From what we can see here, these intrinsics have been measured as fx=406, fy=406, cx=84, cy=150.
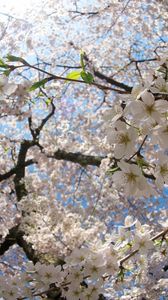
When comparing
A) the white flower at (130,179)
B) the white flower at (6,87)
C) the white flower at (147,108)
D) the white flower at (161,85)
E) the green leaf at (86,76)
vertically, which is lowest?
the white flower at (130,179)

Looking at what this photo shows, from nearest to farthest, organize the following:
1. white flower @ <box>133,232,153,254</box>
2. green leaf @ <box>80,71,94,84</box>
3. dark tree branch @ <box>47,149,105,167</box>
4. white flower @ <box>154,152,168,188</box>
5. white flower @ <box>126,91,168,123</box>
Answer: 1. white flower @ <box>126,91,168,123</box>
2. white flower @ <box>154,152,168,188</box>
3. green leaf @ <box>80,71,94,84</box>
4. white flower @ <box>133,232,153,254</box>
5. dark tree branch @ <box>47,149,105,167</box>

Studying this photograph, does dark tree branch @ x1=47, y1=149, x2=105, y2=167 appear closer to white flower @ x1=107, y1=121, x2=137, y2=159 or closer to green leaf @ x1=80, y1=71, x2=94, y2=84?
green leaf @ x1=80, y1=71, x2=94, y2=84

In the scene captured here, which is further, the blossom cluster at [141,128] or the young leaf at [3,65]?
the young leaf at [3,65]

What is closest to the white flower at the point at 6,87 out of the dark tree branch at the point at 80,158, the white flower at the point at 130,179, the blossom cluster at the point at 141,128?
the blossom cluster at the point at 141,128

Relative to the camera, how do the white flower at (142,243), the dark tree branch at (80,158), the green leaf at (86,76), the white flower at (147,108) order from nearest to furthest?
the white flower at (147,108)
the green leaf at (86,76)
the white flower at (142,243)
the dark tree branch at (80,158)

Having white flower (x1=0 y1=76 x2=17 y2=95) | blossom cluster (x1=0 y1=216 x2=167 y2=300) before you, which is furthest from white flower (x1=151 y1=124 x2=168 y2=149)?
blossom cluster (x1=0 y1=216 x2=167 y2=300)

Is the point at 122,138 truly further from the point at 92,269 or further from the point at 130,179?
the point at 92,269

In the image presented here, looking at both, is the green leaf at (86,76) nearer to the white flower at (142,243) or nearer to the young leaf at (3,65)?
the young leaf at (3,65)

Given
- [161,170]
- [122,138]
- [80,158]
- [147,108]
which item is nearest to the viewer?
[147,108]

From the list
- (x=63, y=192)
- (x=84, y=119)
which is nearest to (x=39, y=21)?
(x=84, y=119)

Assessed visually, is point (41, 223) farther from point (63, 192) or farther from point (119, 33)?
point (119, 33)

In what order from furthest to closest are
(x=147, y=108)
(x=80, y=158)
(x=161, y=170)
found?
(x=80, y=158) → (x=161, y=170) → (x=147, y=108)

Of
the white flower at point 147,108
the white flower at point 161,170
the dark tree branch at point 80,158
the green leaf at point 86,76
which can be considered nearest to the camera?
the white flower at point 147,108

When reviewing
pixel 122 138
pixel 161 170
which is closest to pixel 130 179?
pixel 161 170
